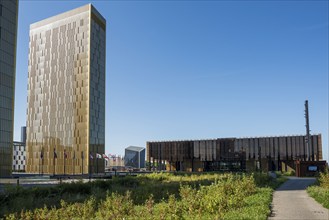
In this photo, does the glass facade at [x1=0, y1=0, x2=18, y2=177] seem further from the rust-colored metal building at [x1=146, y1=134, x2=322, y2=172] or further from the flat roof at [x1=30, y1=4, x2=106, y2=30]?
the rust-colored metal building at [x1=146, y1=134, x2=322, y2=172]

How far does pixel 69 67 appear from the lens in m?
104

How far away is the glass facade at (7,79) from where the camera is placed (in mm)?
70375

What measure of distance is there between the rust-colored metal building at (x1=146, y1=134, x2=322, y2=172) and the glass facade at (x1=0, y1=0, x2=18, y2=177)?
145ft

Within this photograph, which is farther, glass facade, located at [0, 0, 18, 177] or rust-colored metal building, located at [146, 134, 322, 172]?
rust-colored metal building, located at [146, 134, 322, 172]

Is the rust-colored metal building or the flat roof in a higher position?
the flat roof

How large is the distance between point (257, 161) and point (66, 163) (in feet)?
173

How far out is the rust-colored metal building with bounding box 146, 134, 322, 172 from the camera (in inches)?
3499

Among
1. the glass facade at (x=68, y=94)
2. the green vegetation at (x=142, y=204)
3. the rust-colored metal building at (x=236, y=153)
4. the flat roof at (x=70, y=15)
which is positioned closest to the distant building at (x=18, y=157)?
the glass facade at (x=68, y=94)

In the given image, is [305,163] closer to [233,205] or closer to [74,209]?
[233,205]

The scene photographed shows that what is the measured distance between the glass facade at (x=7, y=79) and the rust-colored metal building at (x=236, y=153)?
4413 cm

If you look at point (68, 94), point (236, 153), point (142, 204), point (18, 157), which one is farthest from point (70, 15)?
point (142, 204)

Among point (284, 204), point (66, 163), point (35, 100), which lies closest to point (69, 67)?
point (35, 100)

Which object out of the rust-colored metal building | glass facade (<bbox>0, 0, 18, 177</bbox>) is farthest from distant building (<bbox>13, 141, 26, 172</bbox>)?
glass facade (<bbox>0, 0, 18, 177</bbox>)

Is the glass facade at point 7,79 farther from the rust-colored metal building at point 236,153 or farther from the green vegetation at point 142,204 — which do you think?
the green vegetation at point 142,204
